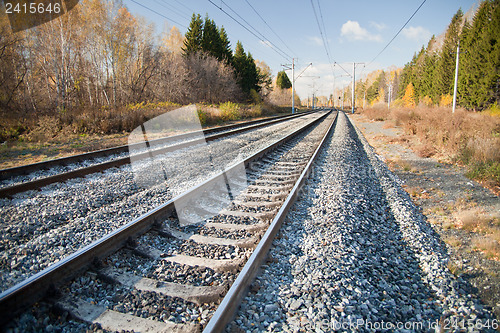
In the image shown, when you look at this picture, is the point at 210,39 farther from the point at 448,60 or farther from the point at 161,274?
the point at 161,274

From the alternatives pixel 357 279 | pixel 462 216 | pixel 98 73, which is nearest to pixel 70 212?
pixel 357 279

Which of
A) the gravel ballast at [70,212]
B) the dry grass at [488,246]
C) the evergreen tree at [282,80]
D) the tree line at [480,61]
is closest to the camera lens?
the gravel ballast at [70,212]

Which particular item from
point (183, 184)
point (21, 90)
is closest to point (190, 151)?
point (183, 184)

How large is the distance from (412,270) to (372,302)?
105 centimetres

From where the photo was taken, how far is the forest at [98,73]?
13.9 meters

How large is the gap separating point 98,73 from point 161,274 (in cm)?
3005

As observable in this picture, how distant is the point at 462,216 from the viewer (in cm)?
467

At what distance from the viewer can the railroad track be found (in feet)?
7.39

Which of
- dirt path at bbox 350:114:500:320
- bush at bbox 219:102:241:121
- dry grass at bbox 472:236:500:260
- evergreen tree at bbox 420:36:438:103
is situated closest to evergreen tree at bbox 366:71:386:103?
evergreen tree at bbox 420:36:438:103

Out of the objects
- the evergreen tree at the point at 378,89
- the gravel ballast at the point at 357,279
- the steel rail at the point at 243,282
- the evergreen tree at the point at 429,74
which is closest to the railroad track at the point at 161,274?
the steel rail at the point at 243,282

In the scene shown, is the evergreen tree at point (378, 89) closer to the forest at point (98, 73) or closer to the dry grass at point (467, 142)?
the forest at point (98, 73)

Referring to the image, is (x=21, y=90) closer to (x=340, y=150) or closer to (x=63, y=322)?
(x=340, y=150)

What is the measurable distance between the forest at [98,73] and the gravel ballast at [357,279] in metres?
12.6

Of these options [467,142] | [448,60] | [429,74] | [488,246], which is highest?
[448,60]
